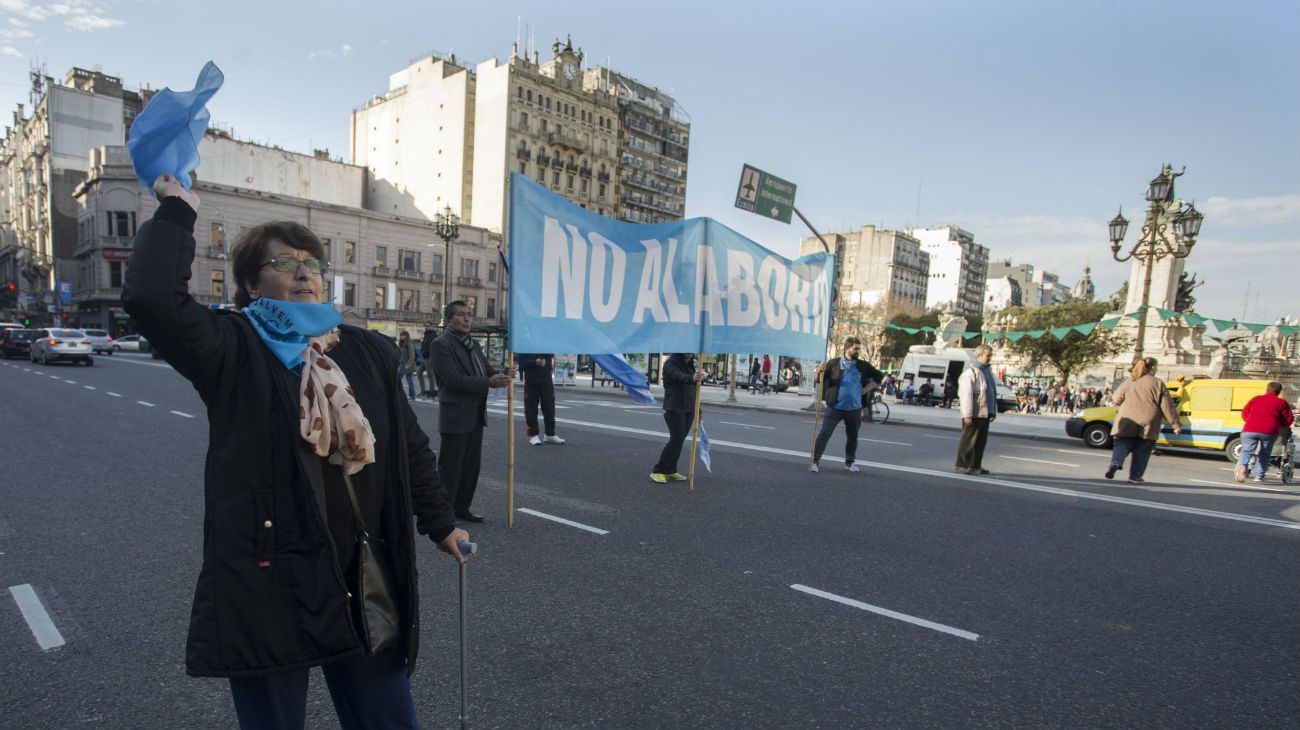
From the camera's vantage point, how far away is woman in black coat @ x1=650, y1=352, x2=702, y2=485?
25.4 feet

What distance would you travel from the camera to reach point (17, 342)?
3061 cm

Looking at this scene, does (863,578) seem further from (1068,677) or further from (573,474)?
(573,474)

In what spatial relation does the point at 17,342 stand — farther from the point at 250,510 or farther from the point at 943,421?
the point at 250,510

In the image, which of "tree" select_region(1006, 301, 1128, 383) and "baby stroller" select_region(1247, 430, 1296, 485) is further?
"tree" select_region(1006, 301, 1128, 383)

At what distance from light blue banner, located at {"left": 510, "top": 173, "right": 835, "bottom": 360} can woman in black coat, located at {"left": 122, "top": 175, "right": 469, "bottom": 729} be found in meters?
3.59

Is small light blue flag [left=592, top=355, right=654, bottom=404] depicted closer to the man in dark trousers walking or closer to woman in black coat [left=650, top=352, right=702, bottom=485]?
woman in black coat [left=650, top=352, right=702, bottom=485]

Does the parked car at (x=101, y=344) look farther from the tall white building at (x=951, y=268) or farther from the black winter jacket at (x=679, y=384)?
the tall white building at (x=951, y=268)

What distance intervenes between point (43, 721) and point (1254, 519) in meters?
10.2

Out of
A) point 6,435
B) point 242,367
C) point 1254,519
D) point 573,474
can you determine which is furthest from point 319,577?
point 6,435

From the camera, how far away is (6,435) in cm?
934

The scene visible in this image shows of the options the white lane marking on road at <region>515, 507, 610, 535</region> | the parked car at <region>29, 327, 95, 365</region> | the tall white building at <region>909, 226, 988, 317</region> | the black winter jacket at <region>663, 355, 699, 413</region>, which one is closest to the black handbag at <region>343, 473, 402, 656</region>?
the white lane marking on road at <region>515, 507, 610, 535</region>

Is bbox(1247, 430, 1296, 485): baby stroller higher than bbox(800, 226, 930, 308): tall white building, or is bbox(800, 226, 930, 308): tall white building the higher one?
bbox(800, 226, 930, 308): tall white building

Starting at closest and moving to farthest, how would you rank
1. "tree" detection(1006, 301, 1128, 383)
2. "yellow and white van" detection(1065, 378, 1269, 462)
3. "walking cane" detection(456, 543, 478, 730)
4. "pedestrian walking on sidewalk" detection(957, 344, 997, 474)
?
1. "walking cane" detection(456, 543, 478, 730)
2. "pedestrian walking on sidewalk" detection(957, 344, 997, 474)
3. "yellow and white van" detection(1065, 378, 1269, 462)
4. "tree" detection(1006, 301, 1128, 383)

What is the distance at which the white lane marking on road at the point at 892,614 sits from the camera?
386cm
